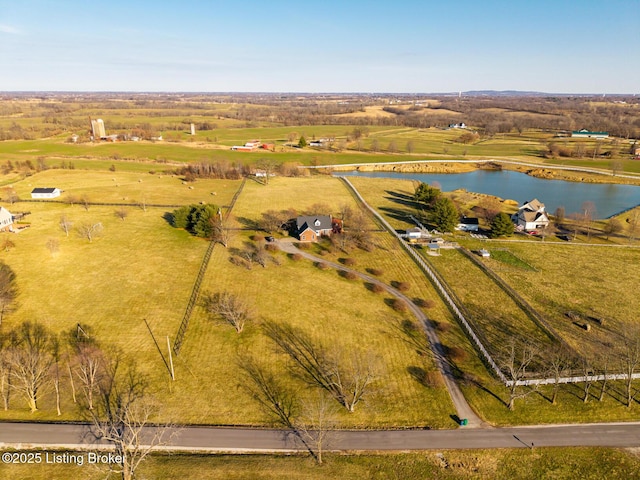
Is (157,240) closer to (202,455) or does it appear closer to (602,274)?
(202,455)

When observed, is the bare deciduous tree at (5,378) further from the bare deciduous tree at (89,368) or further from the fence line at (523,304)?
the fence line at (523,304)

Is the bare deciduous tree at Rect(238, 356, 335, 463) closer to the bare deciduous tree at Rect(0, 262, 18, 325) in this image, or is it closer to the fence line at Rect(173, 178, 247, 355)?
the fence line at Rect(173, 178, 247, 355)

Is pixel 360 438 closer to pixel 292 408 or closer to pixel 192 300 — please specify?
pixel 292 408

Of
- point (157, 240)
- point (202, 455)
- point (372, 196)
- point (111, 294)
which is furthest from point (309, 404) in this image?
point (372, 196)

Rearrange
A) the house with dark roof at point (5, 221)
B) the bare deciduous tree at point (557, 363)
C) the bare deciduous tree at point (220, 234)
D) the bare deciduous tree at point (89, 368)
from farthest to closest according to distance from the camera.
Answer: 1. the house with dark roof at point (5, 221)
2. the bare deciduous tree at point (220, 234)
3. the bare deciduous tree at point (557, 363)
4. the bare deciduous tree at point (89, 368)

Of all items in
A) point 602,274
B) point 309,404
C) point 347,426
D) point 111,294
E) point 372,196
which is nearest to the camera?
point 347,426

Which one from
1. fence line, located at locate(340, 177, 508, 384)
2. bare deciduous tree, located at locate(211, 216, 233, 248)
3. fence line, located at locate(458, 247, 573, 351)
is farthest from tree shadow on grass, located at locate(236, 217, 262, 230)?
fence line, located at locate(458, 247, 573, 351)

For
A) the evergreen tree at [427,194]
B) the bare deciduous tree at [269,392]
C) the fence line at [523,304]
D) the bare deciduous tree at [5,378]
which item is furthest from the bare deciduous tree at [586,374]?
the evergreen tree at [427,194]
